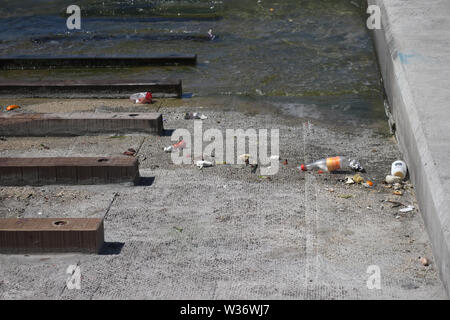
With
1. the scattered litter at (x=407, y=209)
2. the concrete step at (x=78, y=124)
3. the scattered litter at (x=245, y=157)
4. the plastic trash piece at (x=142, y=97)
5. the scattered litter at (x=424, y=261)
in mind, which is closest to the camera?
the scattered litter at (x=424, y=261)

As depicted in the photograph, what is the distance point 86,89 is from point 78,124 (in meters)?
1.77

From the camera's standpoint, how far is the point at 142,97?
10148 millimetres

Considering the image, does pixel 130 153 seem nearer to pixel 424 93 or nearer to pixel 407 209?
pixel 407 209

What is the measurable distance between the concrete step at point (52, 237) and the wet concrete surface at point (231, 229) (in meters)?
0.09

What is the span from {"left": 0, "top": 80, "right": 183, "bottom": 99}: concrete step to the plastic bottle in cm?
313

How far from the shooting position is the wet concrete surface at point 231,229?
228 inches

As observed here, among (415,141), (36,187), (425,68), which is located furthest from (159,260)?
(425,68)

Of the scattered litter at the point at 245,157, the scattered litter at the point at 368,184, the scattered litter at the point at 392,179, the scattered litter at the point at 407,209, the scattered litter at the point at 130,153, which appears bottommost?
the scattered litter at the point at 130,153

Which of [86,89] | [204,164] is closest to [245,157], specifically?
[204,164]

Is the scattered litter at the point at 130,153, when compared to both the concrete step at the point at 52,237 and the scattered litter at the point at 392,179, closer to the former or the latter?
the concrete step at the point at 52,237

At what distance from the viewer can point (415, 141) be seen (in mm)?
7156

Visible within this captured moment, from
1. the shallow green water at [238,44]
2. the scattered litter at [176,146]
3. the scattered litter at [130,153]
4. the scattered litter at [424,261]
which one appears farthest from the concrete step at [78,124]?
the scattered litter at [424,261]
